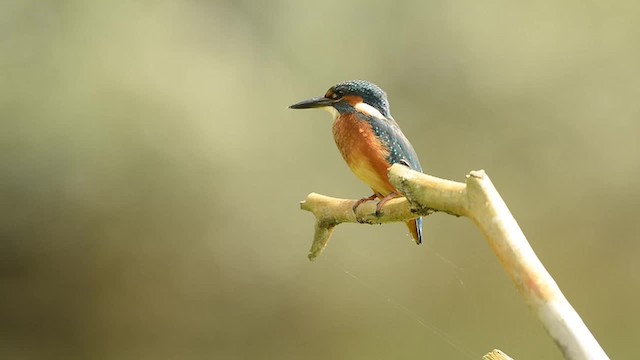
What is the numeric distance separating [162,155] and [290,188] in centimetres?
44

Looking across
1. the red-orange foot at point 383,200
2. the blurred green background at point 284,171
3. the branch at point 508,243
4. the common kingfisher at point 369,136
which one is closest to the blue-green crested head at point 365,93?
the common kingfisher at point 369,136

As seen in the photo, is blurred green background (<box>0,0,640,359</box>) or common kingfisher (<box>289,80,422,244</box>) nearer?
common kingfisher (<box>289,80,422,244</box>)

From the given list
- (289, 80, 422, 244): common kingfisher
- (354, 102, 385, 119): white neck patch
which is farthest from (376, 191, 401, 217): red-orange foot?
(354, 102, 385, 119): white neck patch

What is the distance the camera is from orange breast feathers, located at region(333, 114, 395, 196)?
51.1 inches

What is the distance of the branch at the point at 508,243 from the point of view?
0.72 m

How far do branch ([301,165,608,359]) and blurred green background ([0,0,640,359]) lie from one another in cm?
173

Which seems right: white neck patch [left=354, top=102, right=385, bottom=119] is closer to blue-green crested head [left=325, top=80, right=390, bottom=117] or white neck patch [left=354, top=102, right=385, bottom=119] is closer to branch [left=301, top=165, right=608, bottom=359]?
blue-green crested head [left=325, top=80, right=390, bottom=117]

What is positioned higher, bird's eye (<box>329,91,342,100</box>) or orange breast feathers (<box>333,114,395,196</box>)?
bird's eye (<box>329,91,342,100</box>)

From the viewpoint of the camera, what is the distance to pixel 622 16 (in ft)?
9.09

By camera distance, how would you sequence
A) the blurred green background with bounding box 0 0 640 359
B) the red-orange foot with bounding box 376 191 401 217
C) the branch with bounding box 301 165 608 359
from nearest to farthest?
the branch with bounding box 301 165 608 359 → the red-orange foot with bounding box 376 191 401 217 → the blurred green background with bounding box 0 0 640 359

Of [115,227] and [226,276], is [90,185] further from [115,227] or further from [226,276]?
[226,276]

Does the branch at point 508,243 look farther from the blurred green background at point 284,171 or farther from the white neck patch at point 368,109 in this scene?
the blurred green background at point 284,171

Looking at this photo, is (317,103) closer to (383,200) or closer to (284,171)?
(383,200)

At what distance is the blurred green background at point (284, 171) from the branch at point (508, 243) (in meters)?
1.73
